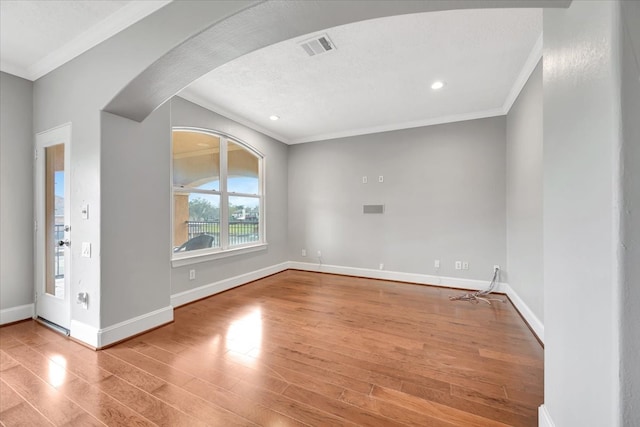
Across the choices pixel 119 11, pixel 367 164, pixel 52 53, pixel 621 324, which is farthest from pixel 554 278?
pixel 52 53

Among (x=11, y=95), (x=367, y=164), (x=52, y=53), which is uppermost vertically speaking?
(x=52, y=53)

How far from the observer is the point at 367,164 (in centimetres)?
456

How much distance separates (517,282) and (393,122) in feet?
9.63

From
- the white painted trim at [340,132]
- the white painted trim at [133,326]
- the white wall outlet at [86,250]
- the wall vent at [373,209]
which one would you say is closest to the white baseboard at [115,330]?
the white painted trim at [133,326]

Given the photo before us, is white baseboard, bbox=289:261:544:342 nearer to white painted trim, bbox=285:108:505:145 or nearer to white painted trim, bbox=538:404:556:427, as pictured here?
white painted trim, bbox=538:404:556:427

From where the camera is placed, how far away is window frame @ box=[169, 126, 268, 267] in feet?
10.5

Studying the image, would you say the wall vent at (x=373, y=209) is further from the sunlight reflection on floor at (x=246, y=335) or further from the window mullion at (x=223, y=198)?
the sunlight reflection on floor at (x=246, y=335)

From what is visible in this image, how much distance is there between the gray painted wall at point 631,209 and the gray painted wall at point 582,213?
0.02m

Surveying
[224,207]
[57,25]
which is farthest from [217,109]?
[57,25]

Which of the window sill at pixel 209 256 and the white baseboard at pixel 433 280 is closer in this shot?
the white baseboard at pixel 433 280

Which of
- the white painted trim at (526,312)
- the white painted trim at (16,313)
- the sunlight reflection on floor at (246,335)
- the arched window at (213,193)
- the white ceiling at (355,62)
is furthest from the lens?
the arched window at (213,193)

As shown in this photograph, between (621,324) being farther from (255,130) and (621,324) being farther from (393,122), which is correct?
(255,130)

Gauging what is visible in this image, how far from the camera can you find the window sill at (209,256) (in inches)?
123

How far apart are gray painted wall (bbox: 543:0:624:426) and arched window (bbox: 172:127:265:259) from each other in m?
3.57
